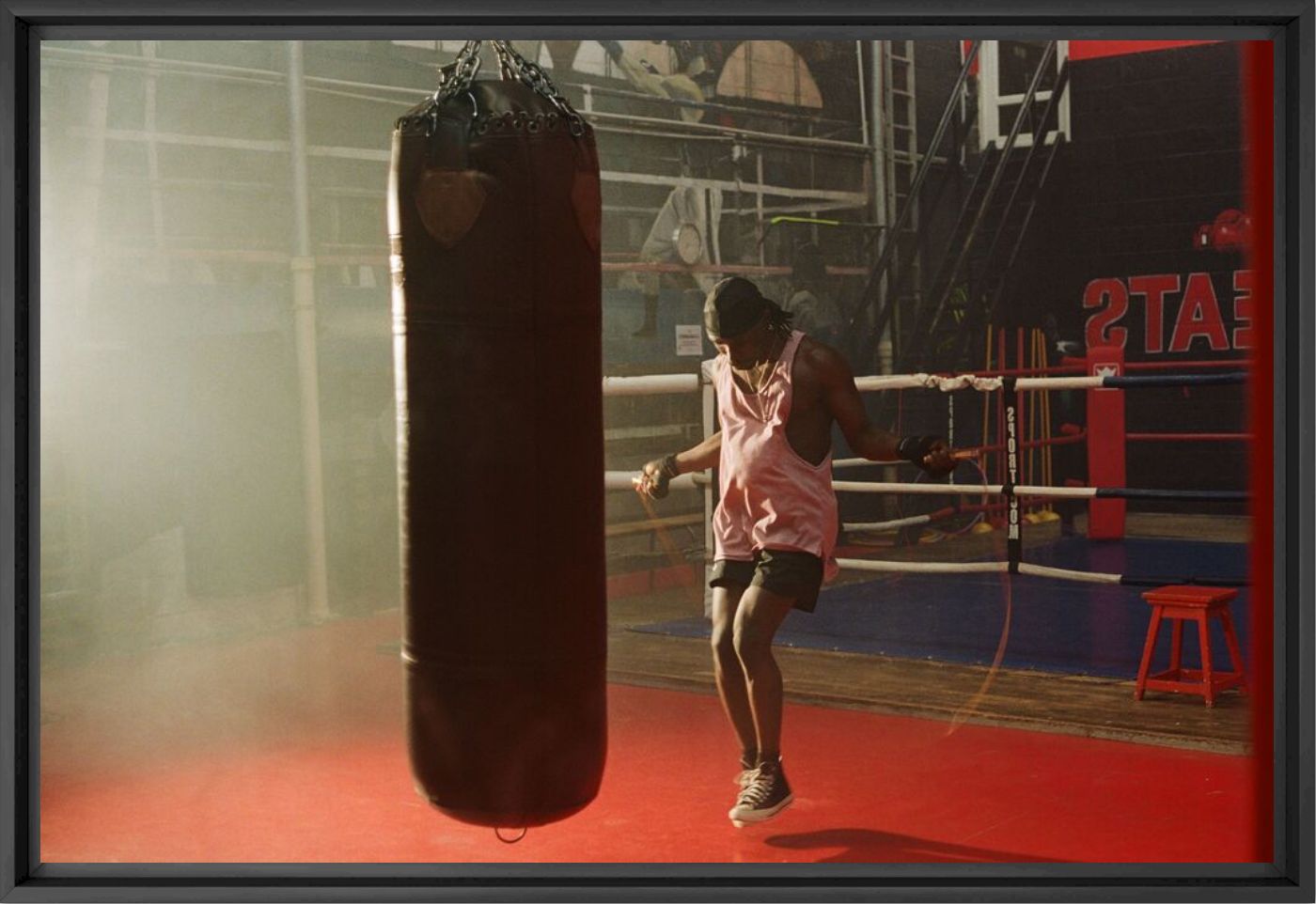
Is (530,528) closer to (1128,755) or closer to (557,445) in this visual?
(557,445)

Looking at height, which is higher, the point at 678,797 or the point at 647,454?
the point at 647,454

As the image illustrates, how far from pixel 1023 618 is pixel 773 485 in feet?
8.45

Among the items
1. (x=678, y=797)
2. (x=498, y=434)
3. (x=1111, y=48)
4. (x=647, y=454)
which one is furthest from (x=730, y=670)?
(x=1111, y=48)

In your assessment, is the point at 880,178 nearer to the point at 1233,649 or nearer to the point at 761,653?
the point at 1233,649

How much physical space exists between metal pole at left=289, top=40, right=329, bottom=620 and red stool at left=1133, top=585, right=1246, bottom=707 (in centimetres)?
311

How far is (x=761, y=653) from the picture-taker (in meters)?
3.52

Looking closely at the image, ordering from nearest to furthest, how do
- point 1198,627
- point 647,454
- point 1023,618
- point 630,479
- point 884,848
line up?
1. point 884,848
2. point 1198,627
3. point 630,479
4. point 1023,618
5. point 647,454

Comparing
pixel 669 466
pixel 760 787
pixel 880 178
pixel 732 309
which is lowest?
pixel 760 787

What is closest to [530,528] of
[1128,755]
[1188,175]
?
[1128,755]

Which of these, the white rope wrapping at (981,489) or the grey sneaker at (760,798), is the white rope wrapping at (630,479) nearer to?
the white rope wrapping at (981,489)

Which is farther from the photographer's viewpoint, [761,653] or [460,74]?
[761,653]

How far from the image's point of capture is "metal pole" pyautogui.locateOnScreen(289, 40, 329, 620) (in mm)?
5832

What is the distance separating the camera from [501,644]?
276 cm

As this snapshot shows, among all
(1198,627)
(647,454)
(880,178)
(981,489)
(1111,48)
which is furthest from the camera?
(1111,48)
